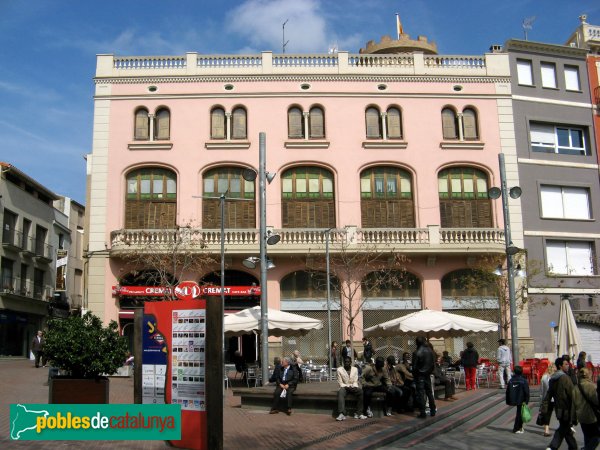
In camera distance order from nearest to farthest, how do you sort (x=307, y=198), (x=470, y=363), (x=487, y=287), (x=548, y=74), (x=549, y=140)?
(x=470, y=363) → (x=487, y=287) → (x=307, y=198) → (x=549, y=140) → (x=548, y=74)

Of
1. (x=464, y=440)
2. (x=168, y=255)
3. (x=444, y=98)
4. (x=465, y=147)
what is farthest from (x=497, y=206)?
(x=464, y=440)

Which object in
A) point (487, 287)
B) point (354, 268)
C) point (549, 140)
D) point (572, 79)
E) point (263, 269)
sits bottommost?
point (263, 269)

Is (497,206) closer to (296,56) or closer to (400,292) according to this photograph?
(400,292)

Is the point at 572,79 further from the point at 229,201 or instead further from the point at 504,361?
the point at 504,361

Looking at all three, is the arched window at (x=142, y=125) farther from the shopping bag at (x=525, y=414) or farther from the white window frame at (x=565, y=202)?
the shopping bag at (x=525, y=414)

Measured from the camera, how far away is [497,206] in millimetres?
31578

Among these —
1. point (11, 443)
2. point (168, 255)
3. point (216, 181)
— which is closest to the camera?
point (11, 443)

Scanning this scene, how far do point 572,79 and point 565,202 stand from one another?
21.2 ft

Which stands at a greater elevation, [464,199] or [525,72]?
[525,72]

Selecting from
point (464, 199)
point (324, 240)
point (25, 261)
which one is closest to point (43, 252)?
point (25, 261)

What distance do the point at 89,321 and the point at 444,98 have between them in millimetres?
22961

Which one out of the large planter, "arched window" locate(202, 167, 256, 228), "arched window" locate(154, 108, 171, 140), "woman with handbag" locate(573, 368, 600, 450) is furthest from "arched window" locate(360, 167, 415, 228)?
"woman with handbag" locate(573, 368, 600, 450)

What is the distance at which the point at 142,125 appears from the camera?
3198 cm

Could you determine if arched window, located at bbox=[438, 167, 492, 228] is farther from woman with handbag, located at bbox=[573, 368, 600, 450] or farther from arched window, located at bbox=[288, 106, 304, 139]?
woman with handbag, located at bbox=[573, 368, 600, 450]
